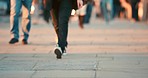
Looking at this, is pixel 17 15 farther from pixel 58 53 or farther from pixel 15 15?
pixel 58 53

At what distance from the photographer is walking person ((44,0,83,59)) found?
9.30 metres

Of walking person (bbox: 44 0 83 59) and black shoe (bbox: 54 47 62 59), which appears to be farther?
walking person (bbox: 44 0 83 59)

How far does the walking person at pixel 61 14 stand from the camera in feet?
30.5

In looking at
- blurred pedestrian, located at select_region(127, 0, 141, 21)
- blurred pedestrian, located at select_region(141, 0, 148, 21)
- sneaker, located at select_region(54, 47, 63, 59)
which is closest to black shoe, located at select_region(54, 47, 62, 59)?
sneaker, located at select_region(54, 47, 63, 59)

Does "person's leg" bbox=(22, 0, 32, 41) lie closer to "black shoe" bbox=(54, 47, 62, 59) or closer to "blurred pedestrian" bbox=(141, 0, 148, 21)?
"black shoe" bbox=(54, 47, 62, 59)

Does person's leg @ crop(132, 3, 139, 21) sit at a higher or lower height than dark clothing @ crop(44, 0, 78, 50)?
lower

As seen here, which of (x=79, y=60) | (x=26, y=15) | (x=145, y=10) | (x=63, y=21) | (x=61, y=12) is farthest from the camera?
(x=145, y=10)

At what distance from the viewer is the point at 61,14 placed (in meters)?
9.39

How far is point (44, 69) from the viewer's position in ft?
26.2

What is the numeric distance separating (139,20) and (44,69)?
17622mm

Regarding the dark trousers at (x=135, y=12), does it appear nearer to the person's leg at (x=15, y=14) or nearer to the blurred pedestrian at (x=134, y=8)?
the blurred pedestrian at (x=134, y=8)

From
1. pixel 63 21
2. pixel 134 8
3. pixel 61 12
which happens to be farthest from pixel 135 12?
pixel 63 21

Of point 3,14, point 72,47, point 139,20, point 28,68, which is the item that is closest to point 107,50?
point 72,47

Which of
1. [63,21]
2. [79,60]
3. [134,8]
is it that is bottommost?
[134,8]
